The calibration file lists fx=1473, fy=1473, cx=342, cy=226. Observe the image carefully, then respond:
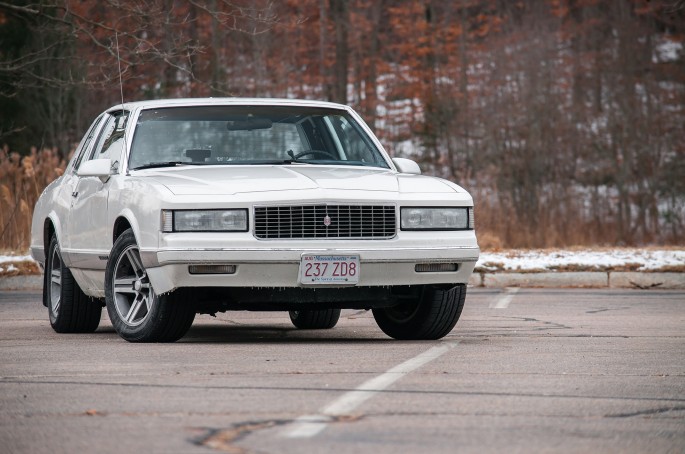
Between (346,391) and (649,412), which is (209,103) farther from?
(649,412)

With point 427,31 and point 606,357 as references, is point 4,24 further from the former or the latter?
point 606,357

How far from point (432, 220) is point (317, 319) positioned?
2289 millimetres

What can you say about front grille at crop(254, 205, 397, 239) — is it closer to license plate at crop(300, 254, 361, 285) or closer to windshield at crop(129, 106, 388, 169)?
license plate at crop(300, 254, 361, 285)

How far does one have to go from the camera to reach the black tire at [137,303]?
30.3ft

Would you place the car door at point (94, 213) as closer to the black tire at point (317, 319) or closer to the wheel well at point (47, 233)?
the wheel well at point (47, 233)

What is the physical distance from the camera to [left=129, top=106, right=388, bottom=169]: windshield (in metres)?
10.2

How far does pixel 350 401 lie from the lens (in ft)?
21.0

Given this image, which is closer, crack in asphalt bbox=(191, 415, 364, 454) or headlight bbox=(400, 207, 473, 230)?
crack in asphalt bbox=(191, 415, 364, 454)

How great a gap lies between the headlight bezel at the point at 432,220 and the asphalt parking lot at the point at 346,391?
75 centimetres

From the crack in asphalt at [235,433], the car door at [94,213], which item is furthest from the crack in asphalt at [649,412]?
the car door at [94,213]

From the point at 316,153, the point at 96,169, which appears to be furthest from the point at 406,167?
the point at 96,169

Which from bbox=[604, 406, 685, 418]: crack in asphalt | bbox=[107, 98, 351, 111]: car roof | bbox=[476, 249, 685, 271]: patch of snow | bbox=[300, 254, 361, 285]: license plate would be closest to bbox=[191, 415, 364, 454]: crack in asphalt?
bbox=[604, 406, 685, 418]: crack in asphalt

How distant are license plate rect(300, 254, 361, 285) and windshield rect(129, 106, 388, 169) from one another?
134 centimetres

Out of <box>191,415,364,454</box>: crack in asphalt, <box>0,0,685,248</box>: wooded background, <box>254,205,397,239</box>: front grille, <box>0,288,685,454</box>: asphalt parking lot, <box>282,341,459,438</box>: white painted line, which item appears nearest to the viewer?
<box>191,415,364,454</box>: crack in asphalt
